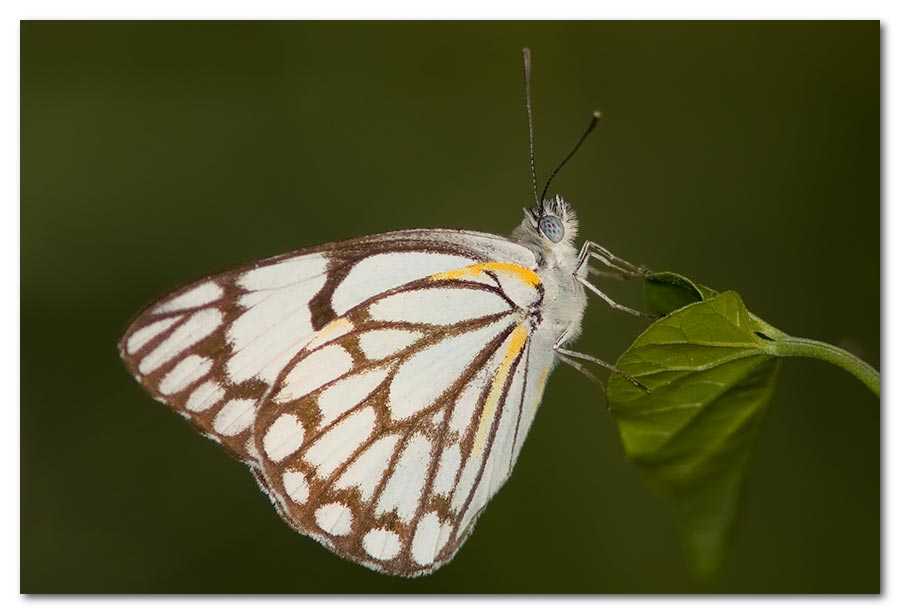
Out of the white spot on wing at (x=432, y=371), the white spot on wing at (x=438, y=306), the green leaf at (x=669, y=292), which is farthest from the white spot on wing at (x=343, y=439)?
the green leaf at (x=669, y=292)

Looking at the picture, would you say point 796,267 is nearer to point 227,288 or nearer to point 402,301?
point 402,301

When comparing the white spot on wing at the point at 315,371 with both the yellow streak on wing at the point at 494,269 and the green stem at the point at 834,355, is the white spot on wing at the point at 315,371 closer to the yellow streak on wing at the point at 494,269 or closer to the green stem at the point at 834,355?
the yellow streak on wing at the point at 494,269

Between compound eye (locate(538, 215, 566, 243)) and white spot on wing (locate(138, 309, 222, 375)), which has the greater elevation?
compound eye (locate(538, 215, 566, 243))

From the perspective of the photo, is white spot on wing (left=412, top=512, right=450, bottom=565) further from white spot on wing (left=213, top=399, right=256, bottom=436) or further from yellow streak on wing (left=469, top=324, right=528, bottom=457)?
white spot on wing (left=213, top=399, right=256, bottom=436)

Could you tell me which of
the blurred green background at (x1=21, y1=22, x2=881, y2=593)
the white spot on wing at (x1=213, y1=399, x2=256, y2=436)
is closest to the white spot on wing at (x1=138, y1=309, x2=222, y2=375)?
the white spot on wing at (x1=213, y1=399, x2=256, y2=436)

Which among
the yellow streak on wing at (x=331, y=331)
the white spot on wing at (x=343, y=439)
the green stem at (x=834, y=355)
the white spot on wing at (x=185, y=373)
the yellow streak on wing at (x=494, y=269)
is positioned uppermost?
the yellow streak on wing at (x=494, y=269)

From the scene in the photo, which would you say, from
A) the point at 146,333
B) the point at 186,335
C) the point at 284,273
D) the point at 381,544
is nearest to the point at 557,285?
the point at 284,273
